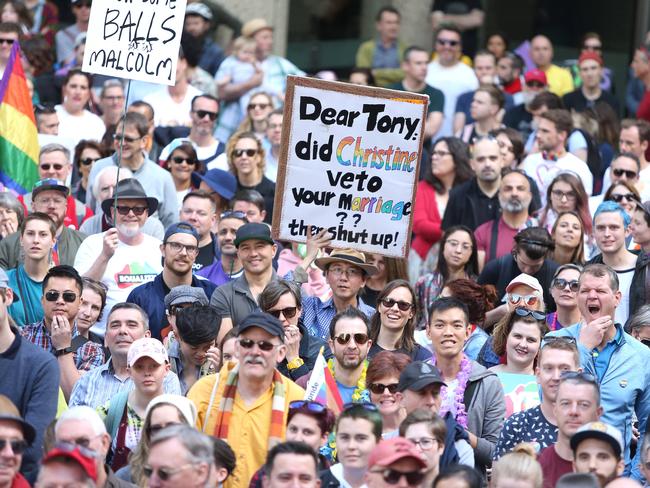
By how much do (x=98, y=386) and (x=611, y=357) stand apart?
3.16 meters

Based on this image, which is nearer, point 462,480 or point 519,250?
point 462,480

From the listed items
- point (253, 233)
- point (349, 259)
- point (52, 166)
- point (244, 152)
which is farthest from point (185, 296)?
point (244, 152)

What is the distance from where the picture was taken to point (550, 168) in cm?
1644

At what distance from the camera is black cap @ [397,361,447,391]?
33.0 feet

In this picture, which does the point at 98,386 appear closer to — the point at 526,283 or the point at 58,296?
the point at 58,296

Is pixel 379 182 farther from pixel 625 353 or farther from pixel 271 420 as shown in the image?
pixel 271 420

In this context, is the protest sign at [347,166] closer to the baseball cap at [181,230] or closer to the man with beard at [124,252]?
the baseball cap at [181,230]

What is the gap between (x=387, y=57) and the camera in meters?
20.8

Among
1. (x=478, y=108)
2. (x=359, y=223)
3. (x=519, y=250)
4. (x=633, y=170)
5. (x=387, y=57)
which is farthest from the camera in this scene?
(x=387, y=57)

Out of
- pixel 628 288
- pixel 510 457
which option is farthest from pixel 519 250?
pixel 510 457

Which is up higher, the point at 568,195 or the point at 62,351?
the point at 568,195

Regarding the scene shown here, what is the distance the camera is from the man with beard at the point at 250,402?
981 cm

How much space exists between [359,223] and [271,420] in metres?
3.10

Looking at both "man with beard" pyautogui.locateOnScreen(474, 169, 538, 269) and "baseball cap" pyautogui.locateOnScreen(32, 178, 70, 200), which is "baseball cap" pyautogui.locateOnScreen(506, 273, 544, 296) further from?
"baseball cap" pyautogui.locateOnScreen(32, 178, 70, 200)
